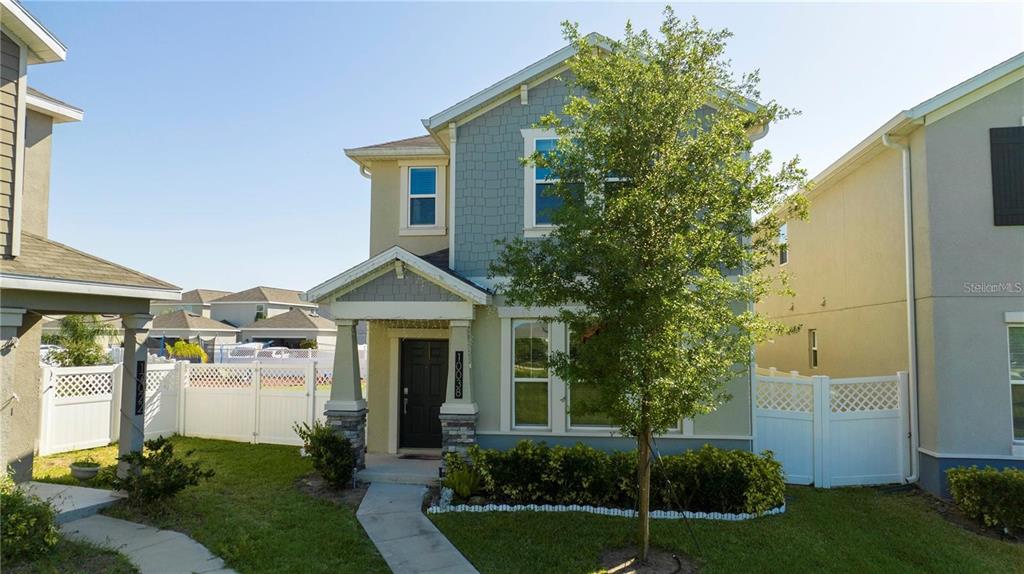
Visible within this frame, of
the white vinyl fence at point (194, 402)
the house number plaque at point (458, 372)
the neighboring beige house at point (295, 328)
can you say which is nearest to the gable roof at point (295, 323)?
the neighboring beige house at point (295, 328)

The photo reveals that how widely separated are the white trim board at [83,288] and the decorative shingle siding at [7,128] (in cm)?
99

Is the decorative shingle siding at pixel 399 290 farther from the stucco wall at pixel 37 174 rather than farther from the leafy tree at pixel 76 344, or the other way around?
the leafy tree at pixel 76 344

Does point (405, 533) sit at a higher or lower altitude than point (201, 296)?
lower

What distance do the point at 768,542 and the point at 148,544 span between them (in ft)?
25.7

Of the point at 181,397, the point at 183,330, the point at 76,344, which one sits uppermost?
the point at 183,330

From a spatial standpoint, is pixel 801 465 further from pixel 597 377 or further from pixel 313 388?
pixel 313 388

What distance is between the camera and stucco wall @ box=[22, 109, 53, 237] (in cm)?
1004

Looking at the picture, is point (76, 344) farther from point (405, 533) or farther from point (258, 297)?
point (258, 297)

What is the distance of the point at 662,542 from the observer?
7711 mm

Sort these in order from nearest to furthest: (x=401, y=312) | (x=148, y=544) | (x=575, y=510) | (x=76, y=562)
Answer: (x=76, y=562)
(x=148, y=544)
(x=575, y=510)
(x=401, y=312)

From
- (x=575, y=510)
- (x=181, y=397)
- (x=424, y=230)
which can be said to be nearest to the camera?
(x=575, y=510)

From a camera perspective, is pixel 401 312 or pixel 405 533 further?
pixel 401 312

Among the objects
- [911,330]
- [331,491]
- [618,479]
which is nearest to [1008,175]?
[911,330]

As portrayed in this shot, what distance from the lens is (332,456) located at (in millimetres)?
9789
